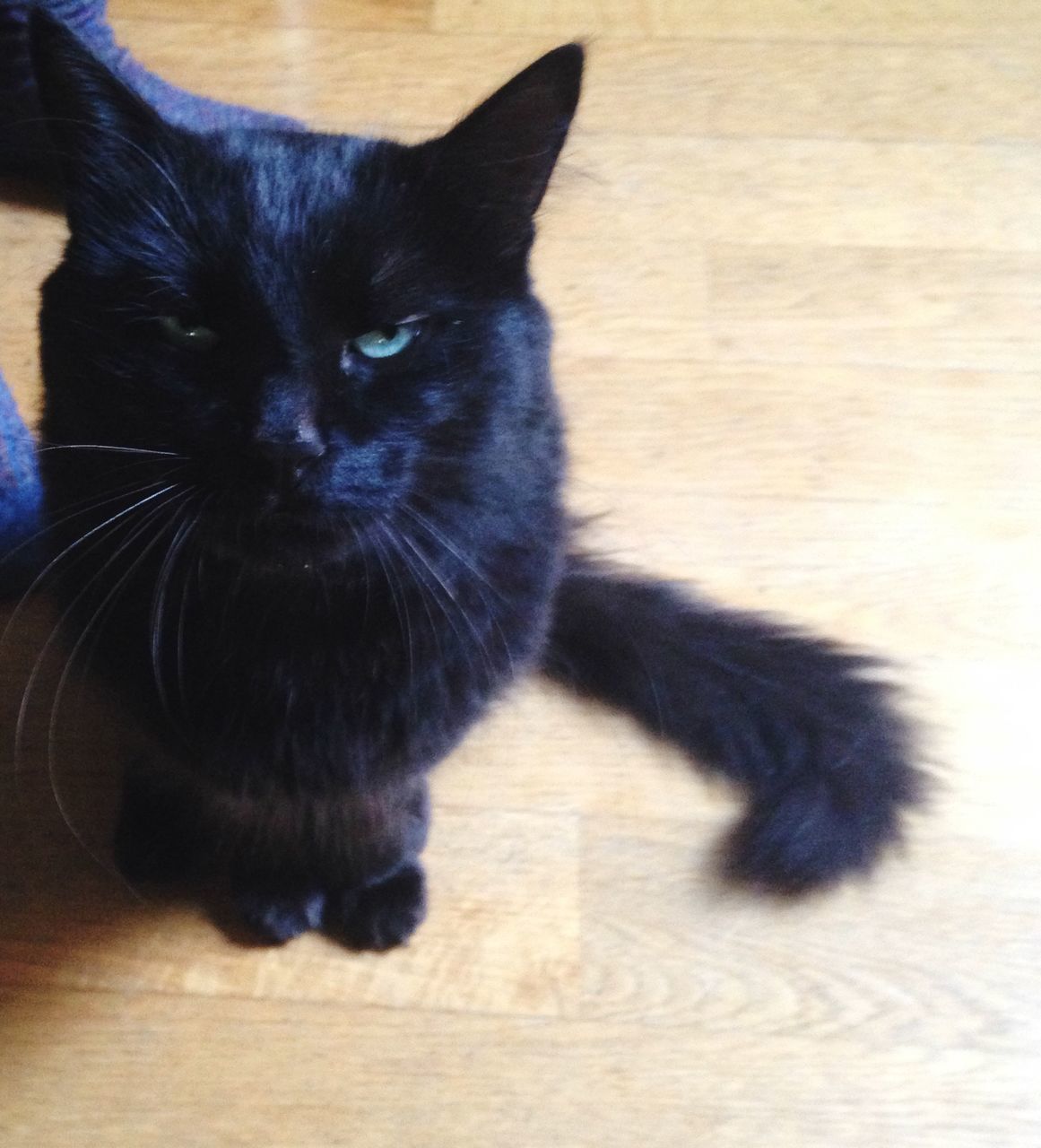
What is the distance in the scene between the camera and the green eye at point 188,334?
0.62 metres

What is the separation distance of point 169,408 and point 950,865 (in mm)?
783

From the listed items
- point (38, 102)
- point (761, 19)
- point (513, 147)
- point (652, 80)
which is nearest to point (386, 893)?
point (513, 147)

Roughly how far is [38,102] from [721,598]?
0.96 m

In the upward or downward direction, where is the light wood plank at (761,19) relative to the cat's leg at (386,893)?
upward

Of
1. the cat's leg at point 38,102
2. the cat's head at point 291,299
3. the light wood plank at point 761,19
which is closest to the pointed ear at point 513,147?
the cat's head at point 291,299

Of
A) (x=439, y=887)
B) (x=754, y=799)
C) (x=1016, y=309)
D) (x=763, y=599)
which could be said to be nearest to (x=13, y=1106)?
(x=439, y=887)

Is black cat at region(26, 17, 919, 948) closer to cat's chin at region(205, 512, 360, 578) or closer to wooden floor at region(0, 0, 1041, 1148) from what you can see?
cat's chin at region(205, 512, 360, 578)

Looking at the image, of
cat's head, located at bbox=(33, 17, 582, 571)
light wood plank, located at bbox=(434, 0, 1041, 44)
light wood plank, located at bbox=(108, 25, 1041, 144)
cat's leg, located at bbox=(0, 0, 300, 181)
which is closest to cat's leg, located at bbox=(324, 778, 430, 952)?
cat's head, located at bbox=(33, 17, 582, 571)

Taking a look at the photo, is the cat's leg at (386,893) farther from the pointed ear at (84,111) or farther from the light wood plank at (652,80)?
the light wood plank at (652,80)

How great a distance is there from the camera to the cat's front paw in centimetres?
91

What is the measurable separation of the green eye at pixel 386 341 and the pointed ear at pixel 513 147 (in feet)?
0.29

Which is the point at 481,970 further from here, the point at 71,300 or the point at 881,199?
the point at 881,199

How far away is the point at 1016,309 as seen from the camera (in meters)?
1.34

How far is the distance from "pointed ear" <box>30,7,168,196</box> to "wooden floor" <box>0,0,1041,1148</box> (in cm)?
28
